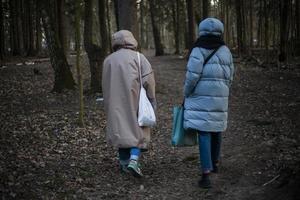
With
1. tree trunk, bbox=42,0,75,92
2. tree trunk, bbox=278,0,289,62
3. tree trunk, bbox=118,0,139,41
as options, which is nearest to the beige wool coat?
tree trunk, bbox=118,0,139,41

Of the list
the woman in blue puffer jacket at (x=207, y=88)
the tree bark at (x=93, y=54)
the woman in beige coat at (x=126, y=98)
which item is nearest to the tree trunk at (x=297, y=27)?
the tree bark at (x=93, y=54)

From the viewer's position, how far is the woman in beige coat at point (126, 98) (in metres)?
6.84

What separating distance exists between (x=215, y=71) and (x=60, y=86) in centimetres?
970

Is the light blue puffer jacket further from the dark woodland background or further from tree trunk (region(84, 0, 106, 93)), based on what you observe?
tree trunk (region(84, 0, 106, 93))

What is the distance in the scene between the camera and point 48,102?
13.9 meters

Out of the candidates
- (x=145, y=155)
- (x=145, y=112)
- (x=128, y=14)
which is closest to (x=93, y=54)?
(x=128, y=14)

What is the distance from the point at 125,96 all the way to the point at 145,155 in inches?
75.0

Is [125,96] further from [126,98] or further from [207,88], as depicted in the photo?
[207,88]

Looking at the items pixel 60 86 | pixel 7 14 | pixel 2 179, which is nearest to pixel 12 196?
pixel 2 179

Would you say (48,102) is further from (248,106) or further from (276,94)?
(276,94)

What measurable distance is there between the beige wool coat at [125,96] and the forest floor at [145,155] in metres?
0.62

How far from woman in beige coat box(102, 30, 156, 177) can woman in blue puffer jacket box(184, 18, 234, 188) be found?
80cm

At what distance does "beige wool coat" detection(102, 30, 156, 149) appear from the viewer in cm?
684

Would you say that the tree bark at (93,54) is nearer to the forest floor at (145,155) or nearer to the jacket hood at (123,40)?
the forest floor at (145,155)
